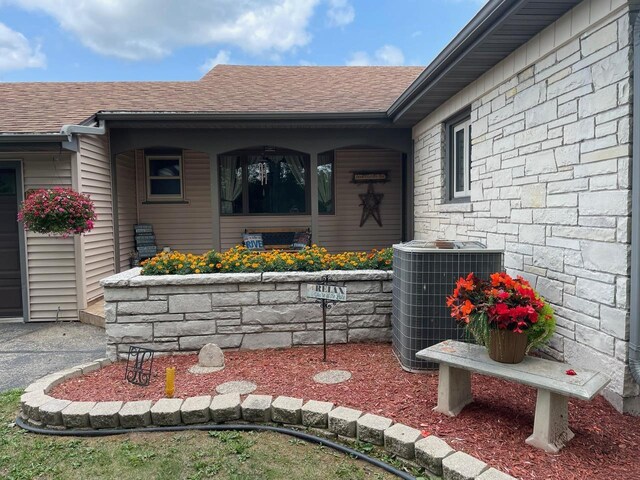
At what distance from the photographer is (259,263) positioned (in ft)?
15.0

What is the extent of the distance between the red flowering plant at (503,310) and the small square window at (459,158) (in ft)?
8.84

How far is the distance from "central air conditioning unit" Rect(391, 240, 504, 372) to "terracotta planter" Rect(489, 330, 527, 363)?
93cm

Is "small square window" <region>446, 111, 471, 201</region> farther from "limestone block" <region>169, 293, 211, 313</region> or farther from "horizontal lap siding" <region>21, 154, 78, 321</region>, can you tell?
"horizontal lap siding" <region>21, 154, 78, 321</region>

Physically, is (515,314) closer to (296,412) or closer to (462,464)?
(462,464)

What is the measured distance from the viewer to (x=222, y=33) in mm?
Result: 31594

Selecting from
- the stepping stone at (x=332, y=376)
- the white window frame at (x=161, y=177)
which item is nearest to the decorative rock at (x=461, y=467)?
the stepping stone at (x=332, y=376)

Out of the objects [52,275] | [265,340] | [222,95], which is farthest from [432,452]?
[222,95]

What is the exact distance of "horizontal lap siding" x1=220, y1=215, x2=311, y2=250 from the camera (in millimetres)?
8672

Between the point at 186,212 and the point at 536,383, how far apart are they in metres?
7.39

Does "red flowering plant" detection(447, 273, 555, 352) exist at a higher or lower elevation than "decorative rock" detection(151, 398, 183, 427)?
higher

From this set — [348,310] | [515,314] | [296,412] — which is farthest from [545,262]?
[296,412]

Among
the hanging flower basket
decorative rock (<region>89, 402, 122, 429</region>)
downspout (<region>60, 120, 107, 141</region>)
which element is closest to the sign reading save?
decorative rock (<region>89, 402, 122, 429</region>)

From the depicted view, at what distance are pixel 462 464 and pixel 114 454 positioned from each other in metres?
2.03

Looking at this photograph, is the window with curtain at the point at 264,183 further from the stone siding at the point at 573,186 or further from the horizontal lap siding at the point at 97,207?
the stone siding at the point at 573,186
